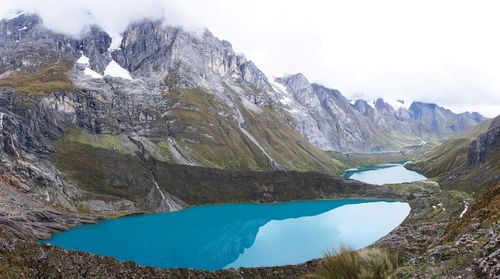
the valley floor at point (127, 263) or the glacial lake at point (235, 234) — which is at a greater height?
the valley floor at point (127, 263)

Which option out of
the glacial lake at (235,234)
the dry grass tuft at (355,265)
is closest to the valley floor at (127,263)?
the dry grass tuft at (355,265)

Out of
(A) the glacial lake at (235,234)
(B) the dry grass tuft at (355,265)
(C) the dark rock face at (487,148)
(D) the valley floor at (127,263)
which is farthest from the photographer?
(C) the dark rock face at (487,148)

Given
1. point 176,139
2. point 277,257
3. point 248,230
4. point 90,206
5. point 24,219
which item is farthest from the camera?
point 176,139

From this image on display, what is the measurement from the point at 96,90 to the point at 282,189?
101386mm

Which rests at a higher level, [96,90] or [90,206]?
[96,90]

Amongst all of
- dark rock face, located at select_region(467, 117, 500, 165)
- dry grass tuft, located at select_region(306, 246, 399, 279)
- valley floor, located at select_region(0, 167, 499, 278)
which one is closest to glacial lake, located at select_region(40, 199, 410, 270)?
valley floor, located at select_region(0, 167, 499, 278)

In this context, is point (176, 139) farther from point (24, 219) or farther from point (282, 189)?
point (24, 219)

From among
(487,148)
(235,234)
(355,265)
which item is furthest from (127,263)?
(487,148)

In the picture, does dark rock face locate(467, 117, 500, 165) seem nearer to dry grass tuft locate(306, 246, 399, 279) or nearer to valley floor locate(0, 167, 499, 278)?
valley floor locate(0, 167, 499, 278)

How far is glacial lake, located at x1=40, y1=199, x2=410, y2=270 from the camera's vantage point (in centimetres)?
7681

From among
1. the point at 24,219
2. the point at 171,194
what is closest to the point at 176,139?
the point at 171,194

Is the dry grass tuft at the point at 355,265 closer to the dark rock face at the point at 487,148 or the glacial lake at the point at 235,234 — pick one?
the glacial lake at the point at 235,234

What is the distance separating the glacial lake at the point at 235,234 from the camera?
3024 inches

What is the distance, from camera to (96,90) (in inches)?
7840
